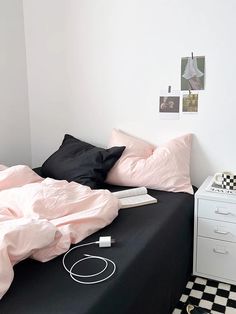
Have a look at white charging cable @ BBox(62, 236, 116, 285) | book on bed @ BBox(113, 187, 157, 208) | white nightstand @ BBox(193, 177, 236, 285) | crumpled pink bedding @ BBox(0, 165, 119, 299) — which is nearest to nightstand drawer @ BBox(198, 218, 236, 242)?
white nightstand @ BBox(193, 177, 236, 285)

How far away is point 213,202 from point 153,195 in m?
0.38

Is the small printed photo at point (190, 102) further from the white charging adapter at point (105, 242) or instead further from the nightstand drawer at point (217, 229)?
the white charging adapter at point (105, 242)

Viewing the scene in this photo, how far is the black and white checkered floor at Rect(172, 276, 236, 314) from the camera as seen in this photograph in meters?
1.72

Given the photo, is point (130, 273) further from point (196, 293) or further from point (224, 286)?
point (224, 286)

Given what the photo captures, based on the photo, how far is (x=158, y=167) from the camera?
214 cm

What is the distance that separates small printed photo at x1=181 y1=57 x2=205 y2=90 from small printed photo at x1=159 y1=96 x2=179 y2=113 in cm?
11

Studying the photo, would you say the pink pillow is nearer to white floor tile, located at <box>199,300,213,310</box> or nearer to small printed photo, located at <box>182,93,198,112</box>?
small printed photo, located at <box>182,93,198,112</box>

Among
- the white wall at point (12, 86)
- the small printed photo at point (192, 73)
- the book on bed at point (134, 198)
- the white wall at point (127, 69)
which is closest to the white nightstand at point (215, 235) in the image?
the book on bed at point (134, 198)

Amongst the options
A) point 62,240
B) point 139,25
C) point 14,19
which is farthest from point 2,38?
point 62,240

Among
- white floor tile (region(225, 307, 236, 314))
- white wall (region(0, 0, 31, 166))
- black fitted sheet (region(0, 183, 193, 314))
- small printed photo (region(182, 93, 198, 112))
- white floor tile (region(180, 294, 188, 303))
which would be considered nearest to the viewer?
black fitted sheet (region(0, 183, 193, 314))

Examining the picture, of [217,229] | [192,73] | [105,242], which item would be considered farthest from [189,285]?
[192,73]

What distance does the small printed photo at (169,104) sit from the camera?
2.29 metres

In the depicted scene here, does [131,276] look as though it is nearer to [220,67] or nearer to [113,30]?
[220,67]

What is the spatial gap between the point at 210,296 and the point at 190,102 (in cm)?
130
